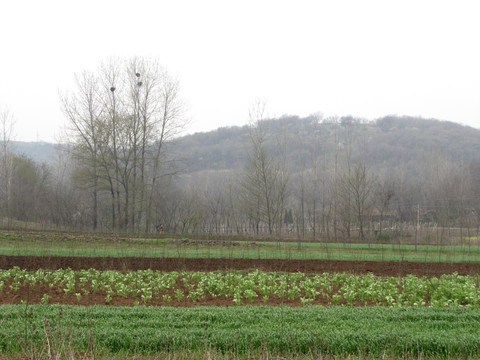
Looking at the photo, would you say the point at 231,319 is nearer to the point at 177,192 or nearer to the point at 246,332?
the point at 246,332

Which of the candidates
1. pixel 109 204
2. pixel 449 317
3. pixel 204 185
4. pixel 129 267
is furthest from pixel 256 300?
pixel 204 185

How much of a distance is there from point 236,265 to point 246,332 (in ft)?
30.2

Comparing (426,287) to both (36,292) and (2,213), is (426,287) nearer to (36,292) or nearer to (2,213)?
(36,292)

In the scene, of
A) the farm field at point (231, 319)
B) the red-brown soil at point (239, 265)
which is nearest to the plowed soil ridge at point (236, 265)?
the red-brown soil at point (239, 265)

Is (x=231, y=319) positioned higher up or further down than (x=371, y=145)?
further down

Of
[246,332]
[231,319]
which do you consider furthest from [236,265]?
[246,332]

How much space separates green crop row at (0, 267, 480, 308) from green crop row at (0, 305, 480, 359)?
4.67 ft

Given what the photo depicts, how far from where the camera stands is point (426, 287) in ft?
34.5

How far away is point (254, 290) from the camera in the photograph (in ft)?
35.3

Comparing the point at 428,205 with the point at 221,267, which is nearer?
the point at 221,267

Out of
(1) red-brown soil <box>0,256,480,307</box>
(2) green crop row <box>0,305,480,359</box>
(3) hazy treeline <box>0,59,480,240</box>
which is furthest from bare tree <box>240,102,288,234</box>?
(2) green crop row <box>0,305,480,359</box>

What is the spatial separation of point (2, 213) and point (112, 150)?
1331 cm

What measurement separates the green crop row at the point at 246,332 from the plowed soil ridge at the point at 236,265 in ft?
20.8

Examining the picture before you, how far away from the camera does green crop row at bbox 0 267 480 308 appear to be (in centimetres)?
944
